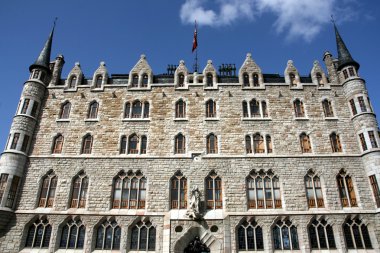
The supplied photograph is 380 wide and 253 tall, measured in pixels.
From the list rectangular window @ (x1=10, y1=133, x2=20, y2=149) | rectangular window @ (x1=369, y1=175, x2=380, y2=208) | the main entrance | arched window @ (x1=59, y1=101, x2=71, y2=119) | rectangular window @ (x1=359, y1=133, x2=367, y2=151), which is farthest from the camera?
arched window @ (x1=59, y1=101, x2=71, y2=119)

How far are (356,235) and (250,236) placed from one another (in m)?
6.37

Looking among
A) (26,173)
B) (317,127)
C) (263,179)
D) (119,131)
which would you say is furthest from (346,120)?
(26,173)

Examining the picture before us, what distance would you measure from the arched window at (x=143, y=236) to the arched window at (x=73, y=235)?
123 inches

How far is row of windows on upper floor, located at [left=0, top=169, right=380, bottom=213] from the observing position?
699 inches

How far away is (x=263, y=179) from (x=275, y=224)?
112 inches

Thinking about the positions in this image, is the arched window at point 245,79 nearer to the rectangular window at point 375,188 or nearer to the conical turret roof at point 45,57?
the rectangular window at point 375,188

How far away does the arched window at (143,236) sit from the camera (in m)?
16.8

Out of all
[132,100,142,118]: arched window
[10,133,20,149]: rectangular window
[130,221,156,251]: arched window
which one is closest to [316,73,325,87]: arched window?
[132,100,142,118]: arched window

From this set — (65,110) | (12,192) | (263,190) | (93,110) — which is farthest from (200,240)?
(65,110)

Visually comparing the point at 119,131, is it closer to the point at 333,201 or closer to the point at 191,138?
the point at 191,138

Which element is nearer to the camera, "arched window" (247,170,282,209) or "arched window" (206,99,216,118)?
"arched window" (247,170,282,209)

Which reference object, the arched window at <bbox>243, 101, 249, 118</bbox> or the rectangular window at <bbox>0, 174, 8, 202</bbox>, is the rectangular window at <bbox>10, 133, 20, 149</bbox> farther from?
the arched window at <bbox>243, 101, 249, 118</bbox>

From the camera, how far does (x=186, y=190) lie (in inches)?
714

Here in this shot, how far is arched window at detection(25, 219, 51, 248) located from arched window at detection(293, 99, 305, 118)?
18343mm
